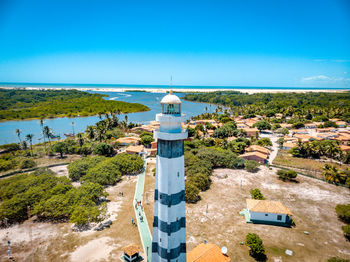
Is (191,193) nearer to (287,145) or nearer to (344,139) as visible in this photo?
(287,145)

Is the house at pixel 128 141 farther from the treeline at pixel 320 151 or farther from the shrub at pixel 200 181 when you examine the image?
the treeline at pixel 320 151

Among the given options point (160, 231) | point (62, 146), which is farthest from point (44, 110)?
point (160, 231)

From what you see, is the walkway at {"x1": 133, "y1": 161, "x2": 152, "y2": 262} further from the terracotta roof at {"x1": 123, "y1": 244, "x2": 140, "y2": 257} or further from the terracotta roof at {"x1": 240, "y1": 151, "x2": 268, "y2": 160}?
the terracotta roof at {"x1": 240, "y1": 151, "x2": 268, "y2": 160}

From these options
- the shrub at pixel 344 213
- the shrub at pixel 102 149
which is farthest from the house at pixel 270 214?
the shrub at pixel 102 149

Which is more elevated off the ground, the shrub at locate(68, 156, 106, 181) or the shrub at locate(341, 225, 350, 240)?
the shrub at locate(68, 156, 106, 181)

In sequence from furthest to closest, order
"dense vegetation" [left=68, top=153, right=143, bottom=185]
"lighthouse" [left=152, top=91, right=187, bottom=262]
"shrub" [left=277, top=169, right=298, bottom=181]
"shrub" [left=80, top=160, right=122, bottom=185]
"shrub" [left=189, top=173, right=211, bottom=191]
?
"shrub" [left=277, top=169, right=298, bottom=181] → "shrub" [left=189, top=173, right=211, bottom=191] → "dense vegetation" [left=68, top=153, right=143, bottom=185] → "shrub" [left=80, top=160, right=122, bottom=185] → "lighthouse" [left=152, top=91, right=187, bottom=262]

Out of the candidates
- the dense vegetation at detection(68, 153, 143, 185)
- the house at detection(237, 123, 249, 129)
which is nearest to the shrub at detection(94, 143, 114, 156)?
the dense vegetation at detection(68, 153, 143, 185)

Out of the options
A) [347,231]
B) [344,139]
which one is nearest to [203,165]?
[347,231]
